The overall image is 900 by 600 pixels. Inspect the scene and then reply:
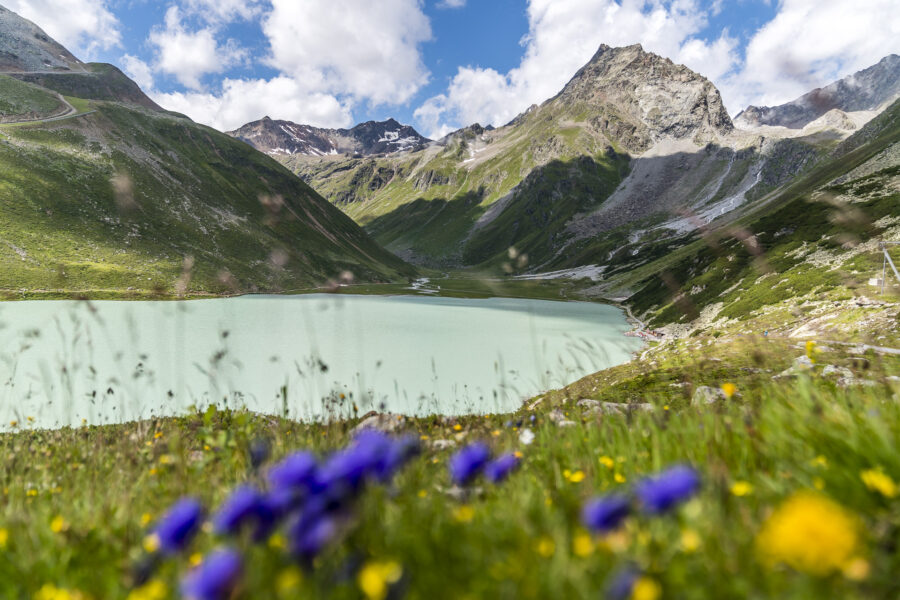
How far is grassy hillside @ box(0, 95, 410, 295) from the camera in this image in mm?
83875

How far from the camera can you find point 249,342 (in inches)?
1614

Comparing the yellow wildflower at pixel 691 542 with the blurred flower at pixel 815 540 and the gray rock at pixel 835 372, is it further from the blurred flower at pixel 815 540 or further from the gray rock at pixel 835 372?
the gray rock at pixel 835 372

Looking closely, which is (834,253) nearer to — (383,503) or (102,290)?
(383,503)

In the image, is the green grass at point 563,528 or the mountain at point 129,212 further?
the mountain at point 129,212

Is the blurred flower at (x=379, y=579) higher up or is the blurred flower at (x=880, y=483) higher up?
the blurred flower at (x=379, y=579)

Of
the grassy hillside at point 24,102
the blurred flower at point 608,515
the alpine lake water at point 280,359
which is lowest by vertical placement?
the blurred flower at point 608,515

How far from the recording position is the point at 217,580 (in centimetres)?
100

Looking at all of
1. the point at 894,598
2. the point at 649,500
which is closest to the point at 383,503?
the point at 649,500

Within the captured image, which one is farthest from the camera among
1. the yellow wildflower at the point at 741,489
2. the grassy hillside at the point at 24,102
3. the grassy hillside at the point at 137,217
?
the grassy hillside at the point at 24,102

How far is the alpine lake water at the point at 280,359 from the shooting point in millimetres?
18047

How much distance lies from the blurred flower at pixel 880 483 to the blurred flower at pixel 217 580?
246 cm

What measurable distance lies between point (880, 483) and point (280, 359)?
22.7 m

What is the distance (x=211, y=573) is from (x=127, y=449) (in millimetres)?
6282

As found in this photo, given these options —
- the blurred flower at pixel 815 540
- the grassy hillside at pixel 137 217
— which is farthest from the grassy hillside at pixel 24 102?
the blurred flower at pixel 815 540
